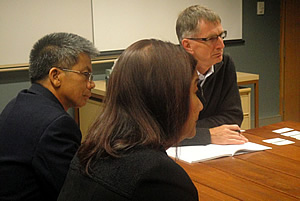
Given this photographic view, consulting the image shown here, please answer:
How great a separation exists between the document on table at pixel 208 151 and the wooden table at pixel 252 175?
0.03 m

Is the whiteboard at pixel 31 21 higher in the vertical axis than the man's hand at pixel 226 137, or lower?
higher

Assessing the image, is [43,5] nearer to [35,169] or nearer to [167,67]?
[35,169]

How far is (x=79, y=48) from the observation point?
1932mm

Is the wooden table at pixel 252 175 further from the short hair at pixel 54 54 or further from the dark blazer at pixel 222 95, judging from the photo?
the short hair at pixel 54 54

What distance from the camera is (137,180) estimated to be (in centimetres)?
107

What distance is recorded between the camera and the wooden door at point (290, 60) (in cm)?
554

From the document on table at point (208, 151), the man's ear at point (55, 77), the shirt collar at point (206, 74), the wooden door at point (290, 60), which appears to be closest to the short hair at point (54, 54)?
the man's ear at point (55, 77)

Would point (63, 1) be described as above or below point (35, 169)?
above

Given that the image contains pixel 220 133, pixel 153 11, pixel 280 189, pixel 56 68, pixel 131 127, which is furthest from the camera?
pixel 153 11

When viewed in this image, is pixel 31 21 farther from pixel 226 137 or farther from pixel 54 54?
pixel 226 137

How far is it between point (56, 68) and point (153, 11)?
2.81 m

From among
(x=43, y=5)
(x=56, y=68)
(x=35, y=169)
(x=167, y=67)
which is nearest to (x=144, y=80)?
(x=167, y=67)

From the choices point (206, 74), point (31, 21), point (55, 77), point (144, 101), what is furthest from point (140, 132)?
point (31, 21)

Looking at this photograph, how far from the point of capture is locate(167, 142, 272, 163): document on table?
2069 mm
